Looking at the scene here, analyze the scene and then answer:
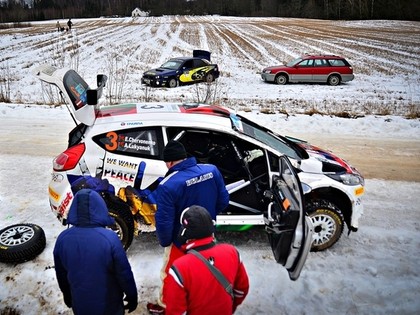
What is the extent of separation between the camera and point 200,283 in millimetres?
2484

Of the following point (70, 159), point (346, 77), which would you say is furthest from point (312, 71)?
point (70, 159)

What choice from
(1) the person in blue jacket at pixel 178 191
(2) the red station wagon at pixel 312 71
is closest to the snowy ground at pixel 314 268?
(1) the person in blue jacket at pixel 178 191

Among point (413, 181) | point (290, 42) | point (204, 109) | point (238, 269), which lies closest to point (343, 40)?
point (290, 42)

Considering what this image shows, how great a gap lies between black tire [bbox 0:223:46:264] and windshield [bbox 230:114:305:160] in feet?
9.69

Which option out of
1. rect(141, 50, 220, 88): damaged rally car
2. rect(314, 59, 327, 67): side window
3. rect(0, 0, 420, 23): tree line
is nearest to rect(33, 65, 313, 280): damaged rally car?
rect(141, 50, 220, 88): damaged rally car

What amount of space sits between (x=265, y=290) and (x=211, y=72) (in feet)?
58.6

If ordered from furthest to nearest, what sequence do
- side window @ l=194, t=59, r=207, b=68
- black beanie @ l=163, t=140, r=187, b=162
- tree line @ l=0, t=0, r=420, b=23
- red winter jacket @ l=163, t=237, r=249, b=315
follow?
tree line @ l=0, t=0, r=420, b=23 → side window @ l=194, t=59, r=207, b=68 → black beanie @ l=163, t=140, r=187, b=162 → red winter jacket @ l=163, t=237, r=249, b=315

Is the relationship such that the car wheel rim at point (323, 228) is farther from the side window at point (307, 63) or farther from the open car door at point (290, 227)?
the side window at point (307, 63)

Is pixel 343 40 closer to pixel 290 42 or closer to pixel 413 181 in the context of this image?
pixel 290 42

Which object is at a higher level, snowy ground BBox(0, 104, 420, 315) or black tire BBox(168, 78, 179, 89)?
black tire BBox(168, 78, 179, 89)

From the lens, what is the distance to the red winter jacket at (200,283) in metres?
2.48

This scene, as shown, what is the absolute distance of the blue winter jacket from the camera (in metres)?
3.39

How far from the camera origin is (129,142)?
16.2ft

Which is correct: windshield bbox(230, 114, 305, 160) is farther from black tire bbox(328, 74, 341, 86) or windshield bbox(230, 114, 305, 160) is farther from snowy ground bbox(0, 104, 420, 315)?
black tire bbox(328, 74, 341, 86)
